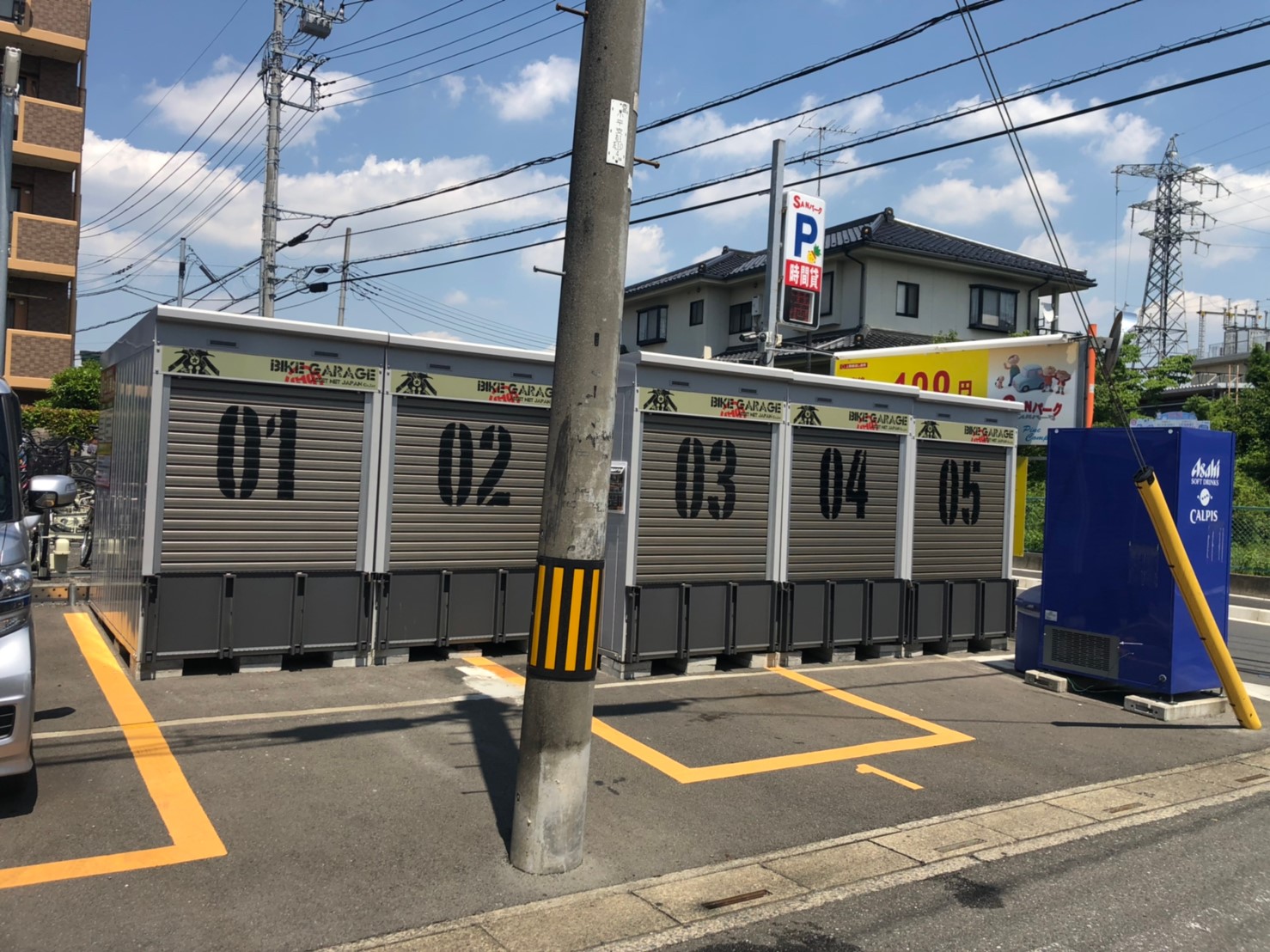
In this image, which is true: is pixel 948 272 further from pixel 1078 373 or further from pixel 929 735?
pixel 929 735

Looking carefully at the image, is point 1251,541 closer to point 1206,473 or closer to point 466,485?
point 1206,473

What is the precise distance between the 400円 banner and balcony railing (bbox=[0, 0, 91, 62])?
25416 millimetres

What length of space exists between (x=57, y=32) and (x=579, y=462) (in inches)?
1215

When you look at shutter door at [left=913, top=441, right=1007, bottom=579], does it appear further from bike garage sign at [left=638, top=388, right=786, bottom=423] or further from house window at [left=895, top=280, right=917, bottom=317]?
house window at [left=895, top=280, right=917, bottom=317]

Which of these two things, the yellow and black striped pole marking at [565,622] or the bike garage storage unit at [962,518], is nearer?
the yellow and black striped pole marking at [565,622]

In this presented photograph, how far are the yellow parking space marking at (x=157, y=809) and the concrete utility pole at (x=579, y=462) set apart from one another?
68.7 inches

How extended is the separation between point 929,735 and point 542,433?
4874 millimetres

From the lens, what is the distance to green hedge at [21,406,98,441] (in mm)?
24406

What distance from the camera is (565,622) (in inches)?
200

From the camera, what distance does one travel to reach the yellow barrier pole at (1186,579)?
8.47 m

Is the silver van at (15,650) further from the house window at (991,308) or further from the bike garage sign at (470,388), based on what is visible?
the house window at (991,308)

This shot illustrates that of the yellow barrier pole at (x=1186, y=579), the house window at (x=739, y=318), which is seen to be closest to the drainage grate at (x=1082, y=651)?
the yellow barrier pole at (x=1186, y=579)

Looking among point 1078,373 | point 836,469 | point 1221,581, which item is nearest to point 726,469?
point 836,469

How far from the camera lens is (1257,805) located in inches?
266
